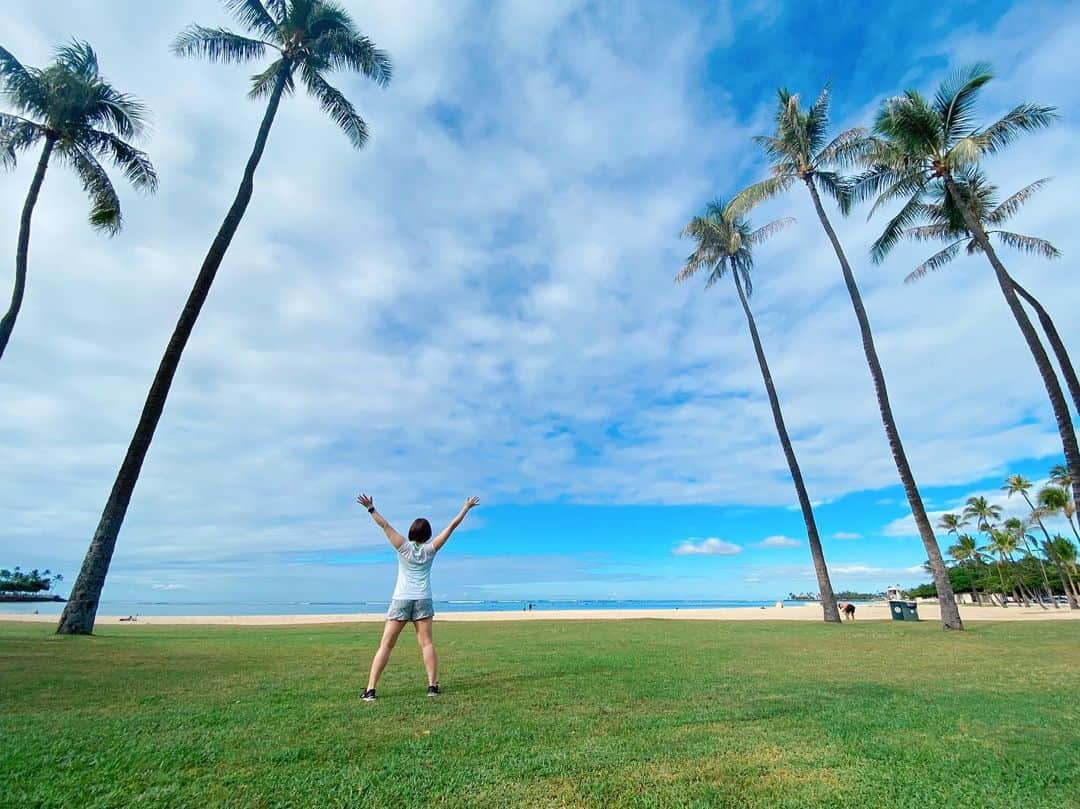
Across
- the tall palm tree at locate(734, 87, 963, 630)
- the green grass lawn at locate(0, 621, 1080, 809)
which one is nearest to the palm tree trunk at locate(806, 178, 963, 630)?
the tall palm tree at locate(734, 87, 963, 630)

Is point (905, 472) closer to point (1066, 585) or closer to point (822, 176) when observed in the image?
point (822, 176)

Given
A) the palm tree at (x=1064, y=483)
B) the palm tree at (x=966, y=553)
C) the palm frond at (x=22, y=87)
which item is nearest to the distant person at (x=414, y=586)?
the palm frond at (x=22, y=87)

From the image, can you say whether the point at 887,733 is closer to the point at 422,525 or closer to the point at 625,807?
the point at 625,807

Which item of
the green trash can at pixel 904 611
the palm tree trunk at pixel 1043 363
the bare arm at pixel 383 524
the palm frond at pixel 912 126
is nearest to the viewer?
the bare arm at pixel 383 524

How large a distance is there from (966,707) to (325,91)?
72.1 ft

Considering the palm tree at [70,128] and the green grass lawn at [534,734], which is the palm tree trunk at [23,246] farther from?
the green grass lawn at [534,734]

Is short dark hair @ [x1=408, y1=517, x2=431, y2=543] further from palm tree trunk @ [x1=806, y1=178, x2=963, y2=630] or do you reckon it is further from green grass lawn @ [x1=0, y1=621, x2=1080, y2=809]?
palm tree trunk @ [x1=806, y1=178, x2=963, y2=630]

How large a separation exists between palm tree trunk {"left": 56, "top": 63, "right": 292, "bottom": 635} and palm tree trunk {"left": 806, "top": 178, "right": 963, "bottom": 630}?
2000cm

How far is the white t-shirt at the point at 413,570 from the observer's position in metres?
6.64

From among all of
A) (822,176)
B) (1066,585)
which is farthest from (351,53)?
(1066,585)

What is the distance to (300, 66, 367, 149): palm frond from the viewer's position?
18.9 metres

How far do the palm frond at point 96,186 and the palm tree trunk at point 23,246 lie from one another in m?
0.54

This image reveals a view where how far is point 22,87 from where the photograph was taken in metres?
16.6

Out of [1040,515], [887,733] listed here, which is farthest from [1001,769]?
[1040,515]
